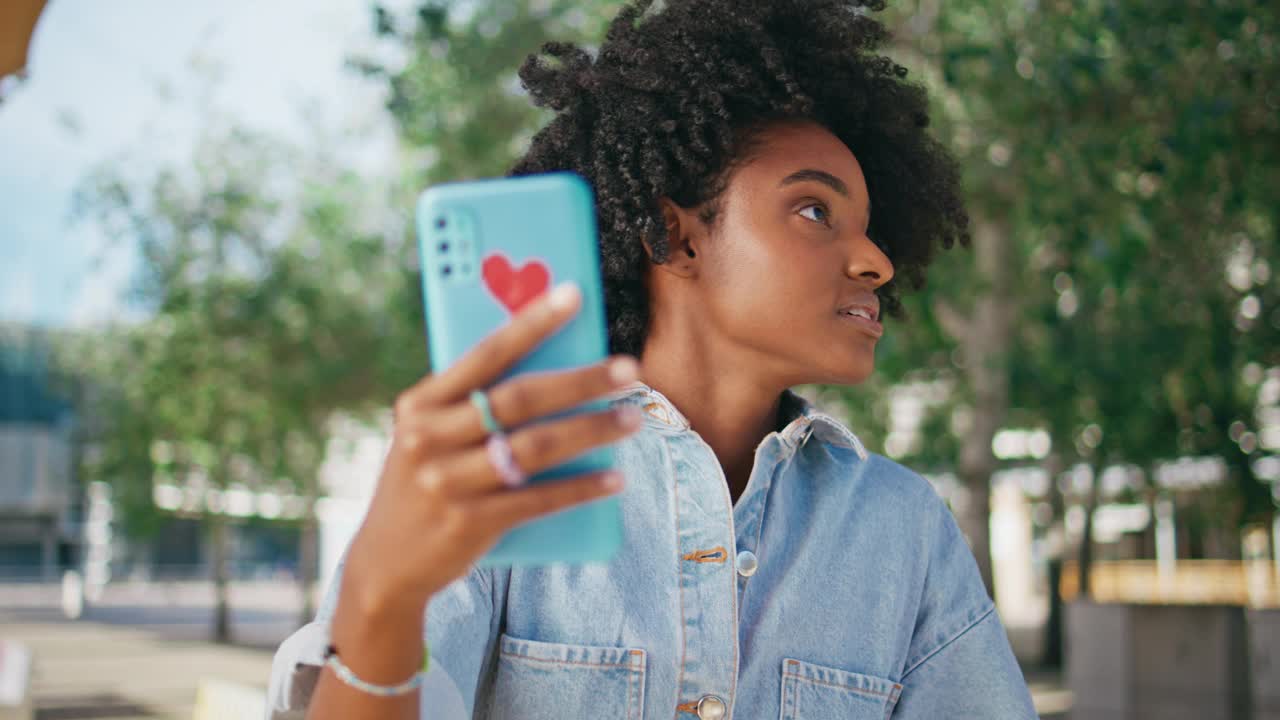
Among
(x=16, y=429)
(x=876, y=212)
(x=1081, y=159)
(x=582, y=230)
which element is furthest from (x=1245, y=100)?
(x=16, y=429)

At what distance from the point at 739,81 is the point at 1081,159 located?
203 inches

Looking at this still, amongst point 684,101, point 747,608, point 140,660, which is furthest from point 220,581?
point 747,608

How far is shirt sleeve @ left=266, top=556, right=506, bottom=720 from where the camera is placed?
1.42 m

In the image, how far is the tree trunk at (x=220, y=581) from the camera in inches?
874

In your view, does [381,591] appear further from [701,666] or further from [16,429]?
[16,429]

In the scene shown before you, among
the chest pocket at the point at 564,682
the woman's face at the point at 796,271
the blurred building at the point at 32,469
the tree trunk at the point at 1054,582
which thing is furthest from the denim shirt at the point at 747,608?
the blurred building at the point at 32,469

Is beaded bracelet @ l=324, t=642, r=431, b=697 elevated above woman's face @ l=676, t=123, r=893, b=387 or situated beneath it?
situated beneath

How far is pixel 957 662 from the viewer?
197 cm

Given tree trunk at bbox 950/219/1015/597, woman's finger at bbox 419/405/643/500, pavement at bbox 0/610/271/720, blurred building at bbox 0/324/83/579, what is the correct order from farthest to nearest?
blurred building at bbox 0/324/83/579 → pavement at bbox 0/610/271/720 → tree trunk at bbox 950/219/1015/597 → woman's finger at bbox 419/405/643/500

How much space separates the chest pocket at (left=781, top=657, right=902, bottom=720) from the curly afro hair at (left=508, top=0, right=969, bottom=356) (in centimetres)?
65

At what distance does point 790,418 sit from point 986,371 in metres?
7.16

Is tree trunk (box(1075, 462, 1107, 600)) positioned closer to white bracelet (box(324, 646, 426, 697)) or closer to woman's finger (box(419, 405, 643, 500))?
white bracelet (box(324, 646, 426, 697))

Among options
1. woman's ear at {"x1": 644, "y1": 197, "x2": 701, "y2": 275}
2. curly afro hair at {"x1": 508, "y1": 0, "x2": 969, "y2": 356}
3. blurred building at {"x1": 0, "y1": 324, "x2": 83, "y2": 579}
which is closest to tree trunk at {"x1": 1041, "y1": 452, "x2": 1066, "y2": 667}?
curly afro hair at {"x1": 508, "y1": 0, "x2": 969, "y2": 356}

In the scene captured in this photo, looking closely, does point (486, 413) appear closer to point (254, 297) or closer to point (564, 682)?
point (564, 682)
